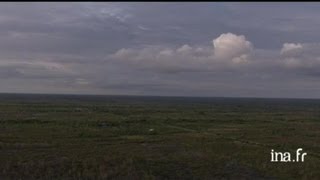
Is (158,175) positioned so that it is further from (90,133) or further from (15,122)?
(15,122)

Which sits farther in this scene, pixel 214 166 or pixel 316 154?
pixel 316 154

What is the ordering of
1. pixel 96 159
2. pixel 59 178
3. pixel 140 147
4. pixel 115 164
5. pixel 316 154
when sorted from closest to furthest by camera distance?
pixel 59 178
pixel 115 164
pixel 96 159
pixel 316 154
pixel 140 147

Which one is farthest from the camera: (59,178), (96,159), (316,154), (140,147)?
(140,147)

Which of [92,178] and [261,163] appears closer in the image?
[92,178]

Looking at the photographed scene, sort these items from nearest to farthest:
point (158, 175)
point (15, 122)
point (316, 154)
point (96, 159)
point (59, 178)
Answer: point (59, 178), point (158, 175), point (96, 159), point (316, 154), point (15, 122)

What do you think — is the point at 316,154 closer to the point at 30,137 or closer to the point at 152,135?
the point at 152,135

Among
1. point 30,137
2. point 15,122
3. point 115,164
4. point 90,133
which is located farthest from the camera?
point 15,122

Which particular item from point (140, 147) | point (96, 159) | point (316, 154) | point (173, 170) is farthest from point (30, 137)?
point (316, 154)

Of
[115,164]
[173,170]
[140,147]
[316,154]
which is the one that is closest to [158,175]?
[173,170]
